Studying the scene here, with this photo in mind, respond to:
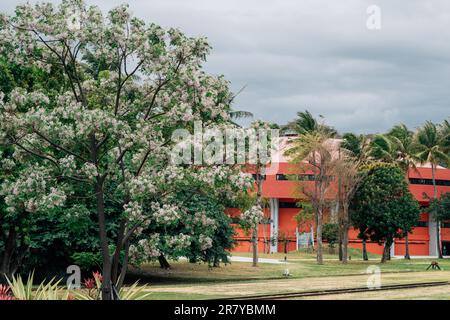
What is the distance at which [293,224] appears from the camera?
265 feet

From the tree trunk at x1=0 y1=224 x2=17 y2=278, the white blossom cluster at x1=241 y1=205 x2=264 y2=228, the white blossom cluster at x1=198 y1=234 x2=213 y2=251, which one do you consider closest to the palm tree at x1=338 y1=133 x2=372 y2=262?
the tree trunk at x1=0 y1=224 x2=17 y2=278

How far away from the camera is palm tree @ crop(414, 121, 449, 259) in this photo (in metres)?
76.0

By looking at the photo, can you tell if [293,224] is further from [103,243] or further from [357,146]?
[103,243]

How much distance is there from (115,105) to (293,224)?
2446 inches

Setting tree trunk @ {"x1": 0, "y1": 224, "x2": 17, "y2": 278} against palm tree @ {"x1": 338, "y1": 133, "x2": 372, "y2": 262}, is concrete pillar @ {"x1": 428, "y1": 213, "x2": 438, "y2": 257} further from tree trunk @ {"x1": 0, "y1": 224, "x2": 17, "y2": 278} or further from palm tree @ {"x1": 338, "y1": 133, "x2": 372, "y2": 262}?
tree trunk @ {"x1": 0, "y1": 224, "x2": 17, "y2": 278}

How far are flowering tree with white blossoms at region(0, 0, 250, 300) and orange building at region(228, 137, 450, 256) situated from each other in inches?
2099

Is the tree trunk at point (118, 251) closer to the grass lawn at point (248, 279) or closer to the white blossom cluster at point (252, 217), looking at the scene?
the white blossom cluster at point (252, 217)

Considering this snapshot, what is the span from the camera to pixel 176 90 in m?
19.5

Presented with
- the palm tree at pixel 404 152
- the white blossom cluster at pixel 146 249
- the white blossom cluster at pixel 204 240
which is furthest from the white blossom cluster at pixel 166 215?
the palm tree at pixel 404 152

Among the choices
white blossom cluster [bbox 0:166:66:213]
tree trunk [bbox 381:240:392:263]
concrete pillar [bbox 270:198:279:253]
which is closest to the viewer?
white blossom cluster [bbox 0:166:66:213]

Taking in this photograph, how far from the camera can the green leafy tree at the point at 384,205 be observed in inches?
2438

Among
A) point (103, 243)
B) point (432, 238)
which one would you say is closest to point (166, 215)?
point (103, 243)

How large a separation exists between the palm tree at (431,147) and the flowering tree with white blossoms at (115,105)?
59.6m
